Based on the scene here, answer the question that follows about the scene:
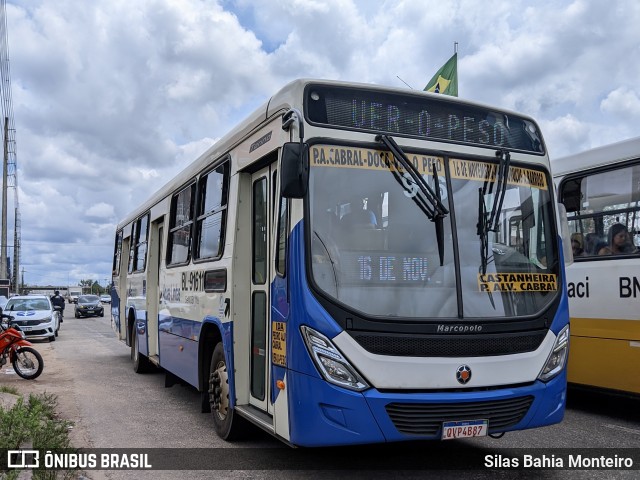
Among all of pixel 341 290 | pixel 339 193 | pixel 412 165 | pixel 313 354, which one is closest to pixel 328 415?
pixel 313 354

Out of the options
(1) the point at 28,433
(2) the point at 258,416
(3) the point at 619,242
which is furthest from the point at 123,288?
(3) the point at 619,242

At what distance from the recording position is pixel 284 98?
5.34 meters

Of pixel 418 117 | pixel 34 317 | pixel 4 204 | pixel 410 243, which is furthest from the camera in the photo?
pixel 4 204

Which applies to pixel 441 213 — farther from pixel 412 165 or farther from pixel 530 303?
pixel 530 303

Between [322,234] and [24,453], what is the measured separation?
3142 millimetres

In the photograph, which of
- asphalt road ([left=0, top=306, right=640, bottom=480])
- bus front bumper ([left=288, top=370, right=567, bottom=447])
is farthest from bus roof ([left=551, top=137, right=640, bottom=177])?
bus front bumper ([left=288, top=370, right=567, bottom=447])

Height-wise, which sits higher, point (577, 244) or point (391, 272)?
point (577, 244)

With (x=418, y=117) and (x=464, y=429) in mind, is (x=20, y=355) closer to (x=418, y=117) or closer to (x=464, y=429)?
(x=418, y=117)

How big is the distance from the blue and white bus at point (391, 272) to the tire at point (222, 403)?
339 mm

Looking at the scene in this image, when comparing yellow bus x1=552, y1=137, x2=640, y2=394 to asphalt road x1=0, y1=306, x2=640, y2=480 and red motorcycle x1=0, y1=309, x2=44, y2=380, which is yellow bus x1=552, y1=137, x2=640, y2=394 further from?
red motorcycle x1=0, y1=309, x2=44, y2=380

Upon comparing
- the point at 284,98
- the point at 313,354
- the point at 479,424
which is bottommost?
the point at 479,424

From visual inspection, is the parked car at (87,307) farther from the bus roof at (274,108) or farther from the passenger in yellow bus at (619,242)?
the passenger in yellow bus at (619,242)

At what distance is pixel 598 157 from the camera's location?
26.3ft

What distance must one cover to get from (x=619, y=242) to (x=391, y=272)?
13.0ft
